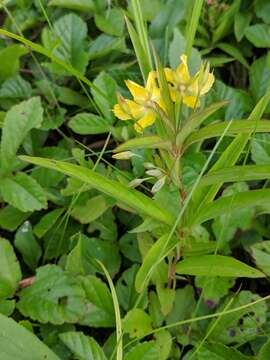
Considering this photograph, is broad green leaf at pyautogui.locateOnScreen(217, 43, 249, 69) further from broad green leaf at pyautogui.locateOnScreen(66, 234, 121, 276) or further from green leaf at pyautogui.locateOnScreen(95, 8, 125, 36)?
broad green leaf at pyautogui.locateOnScreen(66, 234, 121, 276)

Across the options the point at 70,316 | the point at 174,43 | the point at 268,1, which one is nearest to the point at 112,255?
the point at 70,316

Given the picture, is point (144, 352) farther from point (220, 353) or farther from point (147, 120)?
point (147, 120)

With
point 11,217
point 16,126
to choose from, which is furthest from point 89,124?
point 11,217

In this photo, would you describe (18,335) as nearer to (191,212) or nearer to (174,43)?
(191,212)

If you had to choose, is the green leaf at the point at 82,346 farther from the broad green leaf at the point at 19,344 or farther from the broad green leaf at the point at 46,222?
the broad green leaf at the point at 46,222

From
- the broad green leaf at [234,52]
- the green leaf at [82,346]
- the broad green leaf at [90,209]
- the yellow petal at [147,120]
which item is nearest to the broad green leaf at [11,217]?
the broad green leaf at [90,209]
